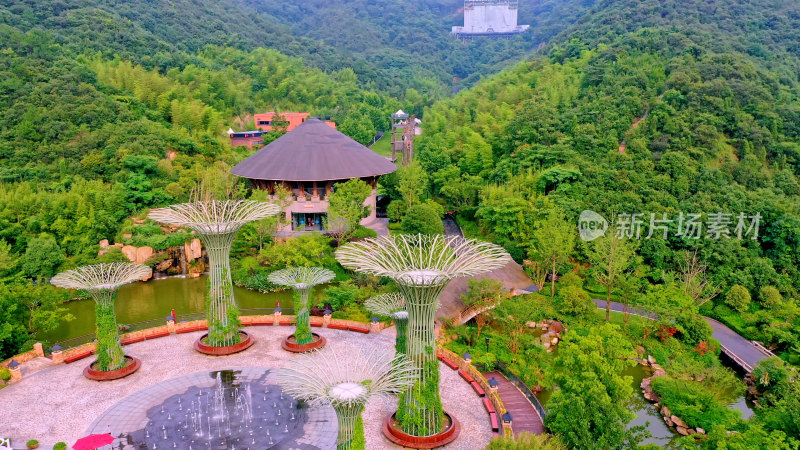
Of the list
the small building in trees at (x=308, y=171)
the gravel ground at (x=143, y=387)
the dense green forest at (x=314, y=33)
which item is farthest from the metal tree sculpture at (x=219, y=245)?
the dense green forest at (x=314, y=33)

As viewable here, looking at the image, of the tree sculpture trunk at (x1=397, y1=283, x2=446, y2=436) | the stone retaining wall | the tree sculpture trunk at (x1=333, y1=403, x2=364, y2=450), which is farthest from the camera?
the stone retaining wall

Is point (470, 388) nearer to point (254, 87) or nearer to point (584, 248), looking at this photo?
point (584, 248)

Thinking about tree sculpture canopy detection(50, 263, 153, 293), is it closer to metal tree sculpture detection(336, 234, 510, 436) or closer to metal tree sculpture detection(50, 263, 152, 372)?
metal tree sculpture detection(50, 263, 152, 372)

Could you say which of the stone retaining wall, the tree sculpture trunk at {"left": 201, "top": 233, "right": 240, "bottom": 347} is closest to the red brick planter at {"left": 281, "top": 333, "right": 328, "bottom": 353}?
the tree sculpture trunk at {"left": 201, "top": 233, "right": 240, "bottom": 347}

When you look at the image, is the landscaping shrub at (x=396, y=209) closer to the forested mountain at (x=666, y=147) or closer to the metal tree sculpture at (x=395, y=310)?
the forested mountain at (x=666, y=147)

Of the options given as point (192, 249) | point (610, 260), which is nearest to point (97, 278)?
point (192, 249)

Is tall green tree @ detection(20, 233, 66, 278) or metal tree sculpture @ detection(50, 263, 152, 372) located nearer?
metal tree sculpture @ detection(50, 263, 152, 372)

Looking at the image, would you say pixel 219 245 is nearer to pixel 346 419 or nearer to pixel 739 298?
pixel 346 419
